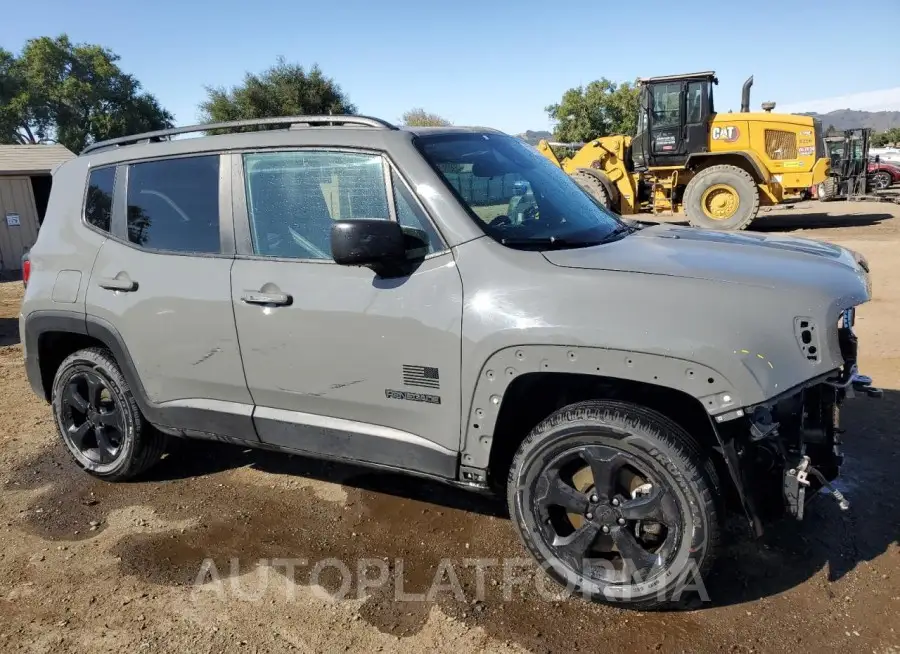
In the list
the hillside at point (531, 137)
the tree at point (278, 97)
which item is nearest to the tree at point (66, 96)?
the tree at point (278, 97)

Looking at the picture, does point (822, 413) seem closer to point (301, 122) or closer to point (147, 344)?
point (301, 122)

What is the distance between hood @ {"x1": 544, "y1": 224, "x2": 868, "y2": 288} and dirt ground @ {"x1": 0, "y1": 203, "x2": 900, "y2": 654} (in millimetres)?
1313

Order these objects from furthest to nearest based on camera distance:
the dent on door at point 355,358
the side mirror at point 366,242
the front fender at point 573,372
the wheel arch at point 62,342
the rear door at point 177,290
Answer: the wheel arch at point 62,342
the rear door at point 177,290
the dent on door at point 355,358
the side mirror at point 366,242
the front fender at point 573,372

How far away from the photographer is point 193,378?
3.53 meters

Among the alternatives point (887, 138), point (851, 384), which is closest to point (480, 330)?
point (851, 384)

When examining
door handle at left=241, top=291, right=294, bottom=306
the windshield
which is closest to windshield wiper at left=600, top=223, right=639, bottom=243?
the windshield

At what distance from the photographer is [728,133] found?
47.5 ft

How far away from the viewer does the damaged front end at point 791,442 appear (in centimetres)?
244

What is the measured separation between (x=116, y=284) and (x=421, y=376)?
1943 mm

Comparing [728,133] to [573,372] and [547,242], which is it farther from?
[573,372]

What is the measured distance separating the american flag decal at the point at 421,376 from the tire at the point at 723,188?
12.8 meters

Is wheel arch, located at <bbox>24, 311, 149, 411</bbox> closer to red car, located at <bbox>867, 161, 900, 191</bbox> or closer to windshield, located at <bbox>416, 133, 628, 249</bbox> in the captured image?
windshield, located at <bbox>416, 133, 628, 249</bbox>

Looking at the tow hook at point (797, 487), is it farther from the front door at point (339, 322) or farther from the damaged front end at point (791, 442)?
the front door at point (339, 322)

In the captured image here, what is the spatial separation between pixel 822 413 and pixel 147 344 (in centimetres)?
330
